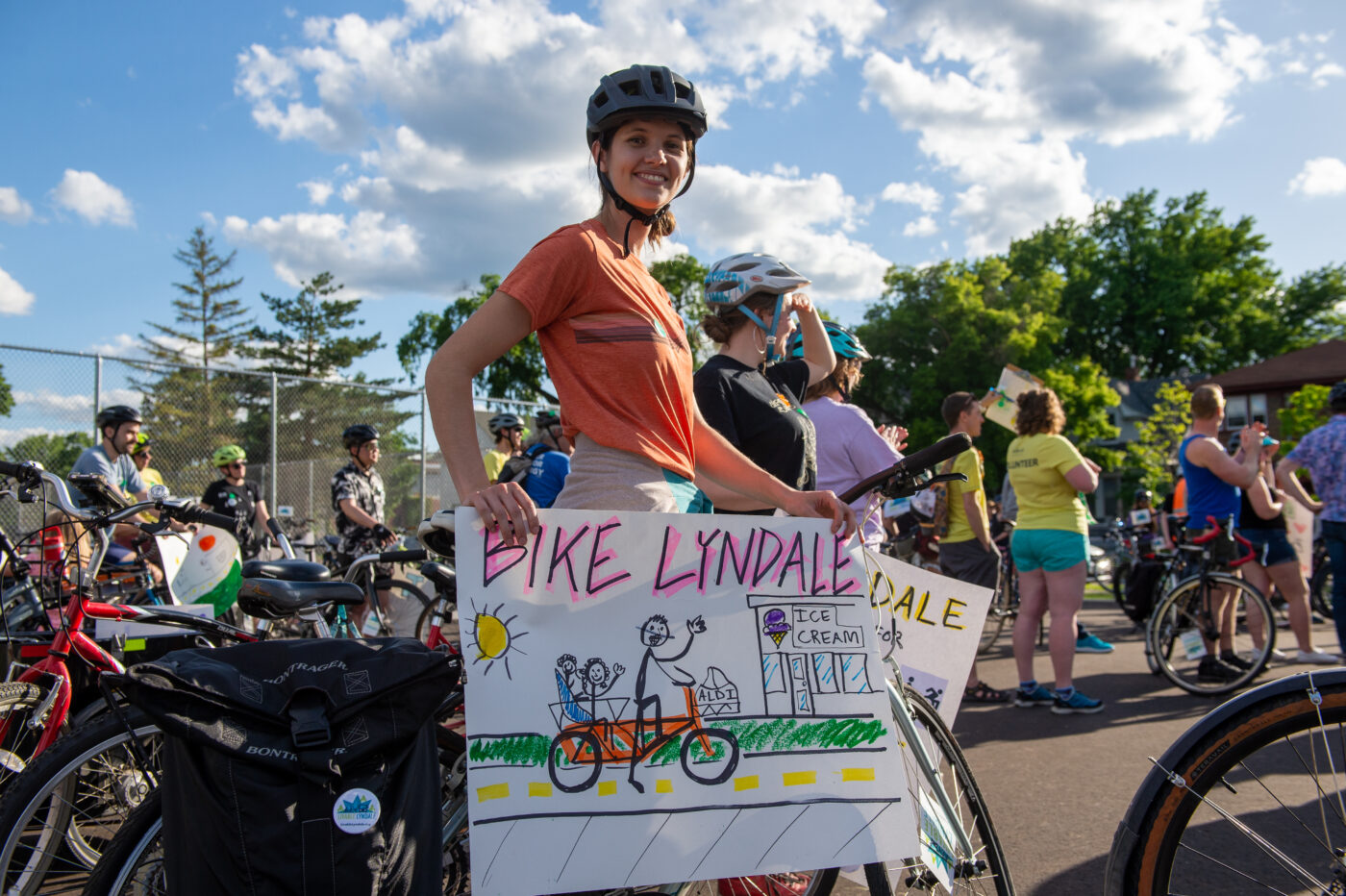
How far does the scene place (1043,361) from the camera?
3925 centimetres

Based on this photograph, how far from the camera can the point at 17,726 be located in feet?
9.27

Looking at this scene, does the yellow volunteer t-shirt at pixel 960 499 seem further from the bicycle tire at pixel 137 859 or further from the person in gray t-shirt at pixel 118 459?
the person in gray t-shirt at pixel 118 459

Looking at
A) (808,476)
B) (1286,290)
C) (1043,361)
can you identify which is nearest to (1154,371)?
(1286,290)

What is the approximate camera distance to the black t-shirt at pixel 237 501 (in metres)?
7.38

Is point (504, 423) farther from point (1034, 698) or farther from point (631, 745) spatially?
point (631, 745)

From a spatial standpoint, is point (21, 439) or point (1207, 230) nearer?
point (21, 439)

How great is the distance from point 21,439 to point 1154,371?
58.9m

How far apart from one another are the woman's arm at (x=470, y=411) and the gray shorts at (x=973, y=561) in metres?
5.15

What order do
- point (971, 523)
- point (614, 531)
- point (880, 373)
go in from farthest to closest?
point (880, 373) → point (971, 523) → point (614, 531)

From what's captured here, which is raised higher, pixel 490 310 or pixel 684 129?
pixel 684 129

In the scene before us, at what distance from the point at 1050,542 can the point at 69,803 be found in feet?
16.9

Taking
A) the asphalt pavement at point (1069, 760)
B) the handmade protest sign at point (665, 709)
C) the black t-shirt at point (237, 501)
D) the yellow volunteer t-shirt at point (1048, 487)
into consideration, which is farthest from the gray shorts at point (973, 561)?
the black t-shirt at point (237, 501)

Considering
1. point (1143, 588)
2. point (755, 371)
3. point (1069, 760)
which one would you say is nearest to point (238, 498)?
point (755, 371)

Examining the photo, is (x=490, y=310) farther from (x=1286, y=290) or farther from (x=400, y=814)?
(x=1286, y=290)
